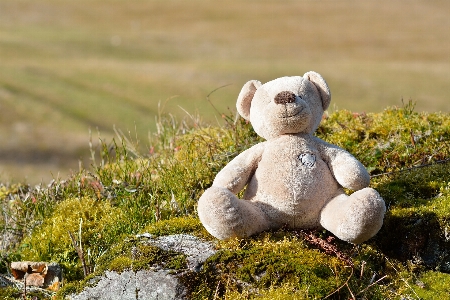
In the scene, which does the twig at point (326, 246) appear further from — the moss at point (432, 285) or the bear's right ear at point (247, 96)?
the bear's right ear at point (247, 96)

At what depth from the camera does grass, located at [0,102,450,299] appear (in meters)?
3.72

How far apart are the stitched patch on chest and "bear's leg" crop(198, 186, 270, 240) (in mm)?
518

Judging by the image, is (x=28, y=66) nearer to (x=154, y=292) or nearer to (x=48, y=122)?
(x=48, y=122)

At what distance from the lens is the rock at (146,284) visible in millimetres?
3658

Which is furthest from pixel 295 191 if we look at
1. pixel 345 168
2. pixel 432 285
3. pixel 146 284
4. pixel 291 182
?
pixel 146 284

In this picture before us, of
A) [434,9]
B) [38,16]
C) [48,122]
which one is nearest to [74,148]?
[48,122]

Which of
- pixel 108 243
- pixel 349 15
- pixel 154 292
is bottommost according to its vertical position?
pixel 349 15

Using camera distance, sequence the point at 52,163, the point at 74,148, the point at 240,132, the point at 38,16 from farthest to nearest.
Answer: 1. the point at 38,16
2. the point at 74,148
3. the point at 52,163
4. the point at 240,132

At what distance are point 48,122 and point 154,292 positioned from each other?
20.7 m

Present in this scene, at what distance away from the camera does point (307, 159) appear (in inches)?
166

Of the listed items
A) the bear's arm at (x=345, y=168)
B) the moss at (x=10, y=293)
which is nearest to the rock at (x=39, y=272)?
the moss at (x=10, y=293)

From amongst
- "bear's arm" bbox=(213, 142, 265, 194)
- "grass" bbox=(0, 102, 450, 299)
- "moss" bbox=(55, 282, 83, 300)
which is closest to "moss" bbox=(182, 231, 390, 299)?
"grass" bbox=(0, 102, 450, 299)

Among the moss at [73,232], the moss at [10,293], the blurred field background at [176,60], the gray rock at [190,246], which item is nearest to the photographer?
the gray rock at [190,246]

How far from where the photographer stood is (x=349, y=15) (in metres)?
67.3
